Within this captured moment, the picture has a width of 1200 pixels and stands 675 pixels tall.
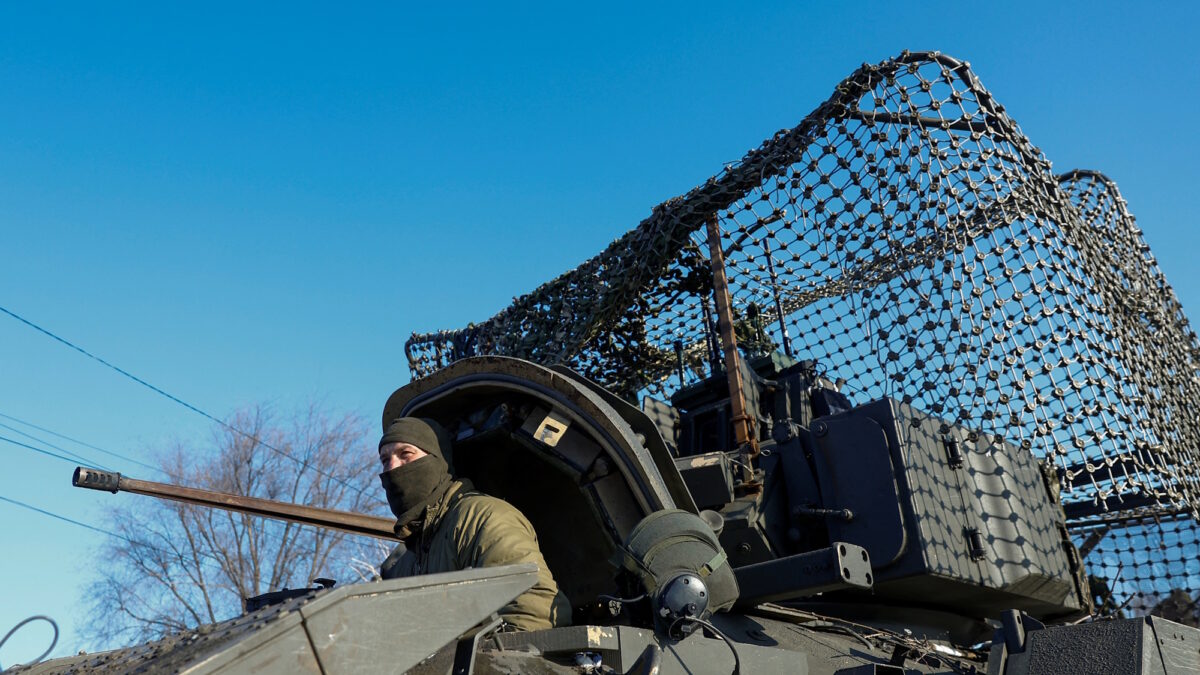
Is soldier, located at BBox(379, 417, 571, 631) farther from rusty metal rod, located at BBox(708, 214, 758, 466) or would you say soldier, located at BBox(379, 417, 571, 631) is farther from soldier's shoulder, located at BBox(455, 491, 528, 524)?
rusty metal rod, located at BBox(708, 214, 758, 466)

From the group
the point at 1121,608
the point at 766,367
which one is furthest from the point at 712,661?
the point at 1121,608

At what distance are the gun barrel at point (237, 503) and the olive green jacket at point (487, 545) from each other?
0.64 meters

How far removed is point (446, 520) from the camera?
4.63 m

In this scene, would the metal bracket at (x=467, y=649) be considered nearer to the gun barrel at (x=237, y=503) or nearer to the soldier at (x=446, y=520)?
the soldier at (x=446, y=520)

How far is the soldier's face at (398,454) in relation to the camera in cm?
476

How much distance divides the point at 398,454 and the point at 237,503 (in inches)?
60.0

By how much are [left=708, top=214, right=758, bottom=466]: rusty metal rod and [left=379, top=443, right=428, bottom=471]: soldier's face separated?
207 cm

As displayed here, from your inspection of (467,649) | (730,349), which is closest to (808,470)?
(730,349)

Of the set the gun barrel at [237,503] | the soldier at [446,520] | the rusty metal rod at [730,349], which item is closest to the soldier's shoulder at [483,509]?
the soldier at [446,520]

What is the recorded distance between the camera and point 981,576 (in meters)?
5.76

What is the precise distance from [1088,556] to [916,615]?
2.63 metres

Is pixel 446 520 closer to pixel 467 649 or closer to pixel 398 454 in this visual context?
pixel 398 454

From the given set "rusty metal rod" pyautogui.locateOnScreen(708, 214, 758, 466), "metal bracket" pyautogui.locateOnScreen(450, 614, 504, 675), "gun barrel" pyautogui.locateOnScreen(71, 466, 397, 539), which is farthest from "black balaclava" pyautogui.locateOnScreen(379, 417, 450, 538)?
"rusty metal rod" pyautogui.locateOnScreen(708, 214, 758, 466)

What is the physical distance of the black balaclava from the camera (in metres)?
4.75
